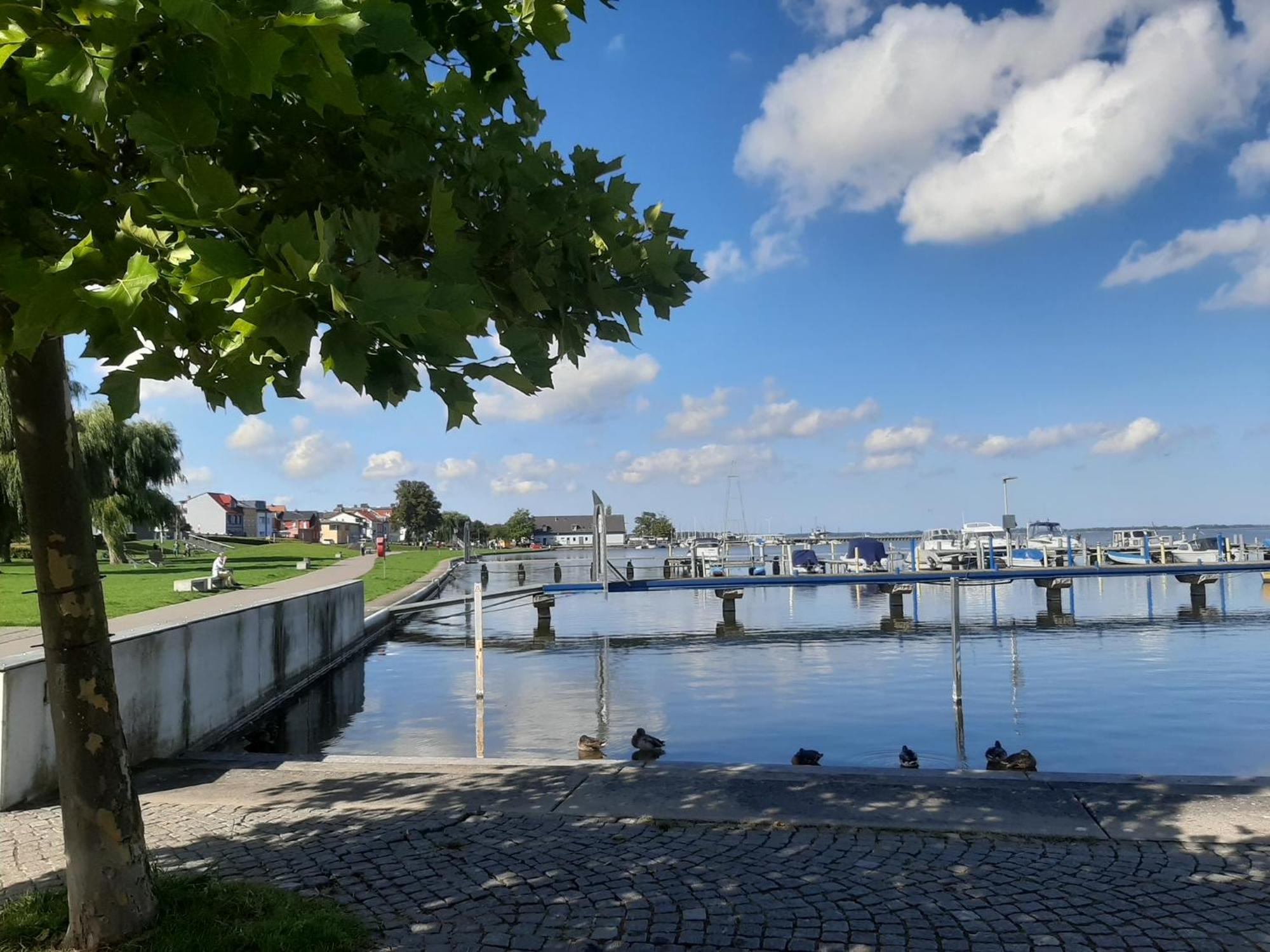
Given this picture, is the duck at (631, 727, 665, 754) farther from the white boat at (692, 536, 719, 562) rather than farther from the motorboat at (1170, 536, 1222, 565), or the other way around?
the motorboat at (1170, 536, 1222, 565)

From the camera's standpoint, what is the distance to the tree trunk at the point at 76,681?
411cm

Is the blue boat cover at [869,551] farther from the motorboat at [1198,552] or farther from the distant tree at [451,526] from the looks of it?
the distant tree at [451,526]

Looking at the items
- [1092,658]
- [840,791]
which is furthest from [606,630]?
[840,791]

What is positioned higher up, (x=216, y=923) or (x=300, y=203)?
(x=300, y=203)

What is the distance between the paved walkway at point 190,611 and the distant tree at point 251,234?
4.00m

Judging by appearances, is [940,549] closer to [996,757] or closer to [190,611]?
[190,611]

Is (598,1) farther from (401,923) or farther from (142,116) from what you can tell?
(401,923)

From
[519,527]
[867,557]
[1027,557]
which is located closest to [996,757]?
[867,557]

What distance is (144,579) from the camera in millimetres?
33000

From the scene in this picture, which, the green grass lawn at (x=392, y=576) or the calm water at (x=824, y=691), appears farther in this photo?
the green grass lawn at (x=392, y=576)

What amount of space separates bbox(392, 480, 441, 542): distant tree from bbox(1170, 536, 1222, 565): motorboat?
104108mm

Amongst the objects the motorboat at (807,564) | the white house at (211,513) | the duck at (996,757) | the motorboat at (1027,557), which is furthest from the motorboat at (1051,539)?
the white house at (211,513)

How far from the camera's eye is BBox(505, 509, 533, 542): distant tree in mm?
164750

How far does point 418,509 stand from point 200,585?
111353mm
